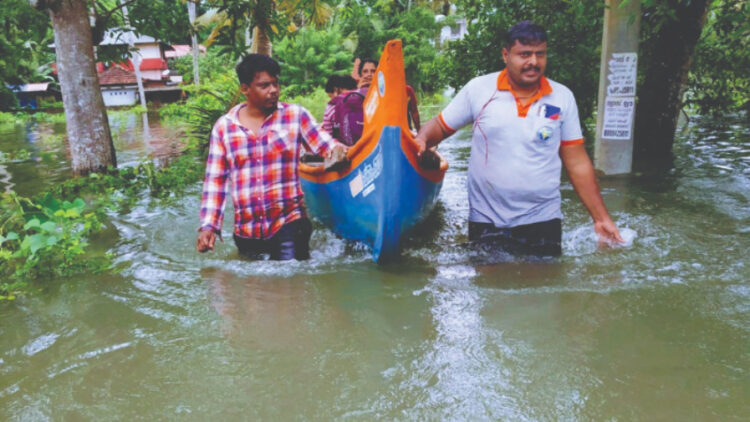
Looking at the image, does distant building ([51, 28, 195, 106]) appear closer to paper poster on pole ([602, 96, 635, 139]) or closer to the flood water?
paper poster on pole ([602, 96, 635, 139])

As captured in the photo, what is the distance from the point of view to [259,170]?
12.7ft

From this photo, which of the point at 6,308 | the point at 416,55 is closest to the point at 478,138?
the point at 6,308

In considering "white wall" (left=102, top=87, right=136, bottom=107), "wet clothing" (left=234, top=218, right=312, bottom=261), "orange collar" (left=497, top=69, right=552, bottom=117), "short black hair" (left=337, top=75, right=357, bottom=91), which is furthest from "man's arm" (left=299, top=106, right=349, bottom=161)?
"white wall" (left=102, top=87, right=136, bottom=107)

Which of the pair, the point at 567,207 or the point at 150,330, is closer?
the point at 150,330

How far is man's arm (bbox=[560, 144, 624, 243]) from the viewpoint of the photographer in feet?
12.2

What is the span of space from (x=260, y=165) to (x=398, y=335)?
1531 millimetres

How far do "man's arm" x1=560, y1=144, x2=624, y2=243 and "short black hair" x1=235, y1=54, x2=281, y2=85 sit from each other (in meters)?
2.01

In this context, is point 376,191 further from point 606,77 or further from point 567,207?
point 606,77

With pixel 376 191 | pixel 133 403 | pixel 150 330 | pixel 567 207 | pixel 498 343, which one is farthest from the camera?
pixel 567 207

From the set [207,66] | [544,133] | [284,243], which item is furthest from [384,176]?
[207,66]

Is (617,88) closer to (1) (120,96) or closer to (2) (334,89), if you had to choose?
(2) (334,89)

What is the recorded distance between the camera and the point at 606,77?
22.9 feet

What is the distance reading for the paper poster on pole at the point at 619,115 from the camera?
22.9 feet

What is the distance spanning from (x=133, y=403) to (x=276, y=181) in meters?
1.81
